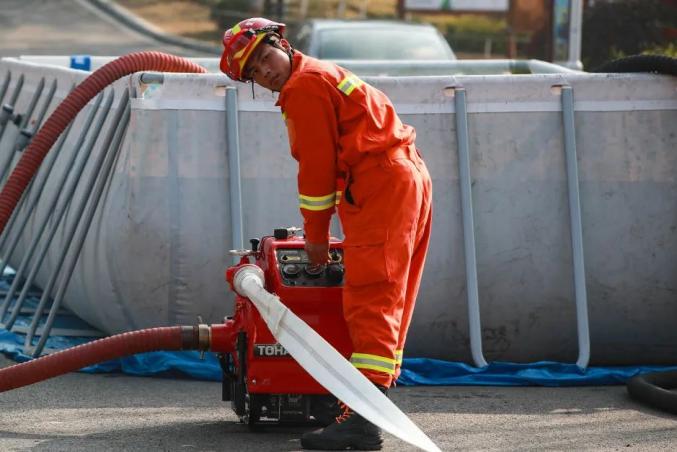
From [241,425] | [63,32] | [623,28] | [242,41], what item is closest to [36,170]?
[241,425]

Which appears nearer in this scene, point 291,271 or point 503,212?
point 291,271

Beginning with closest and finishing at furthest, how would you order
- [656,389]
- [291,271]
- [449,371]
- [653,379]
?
[291,271]
[656,389]
[653,379]
[449,371]

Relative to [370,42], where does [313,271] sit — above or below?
below

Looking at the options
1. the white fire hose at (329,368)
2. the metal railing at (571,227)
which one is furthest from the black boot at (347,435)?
the metal railing at (571,227)

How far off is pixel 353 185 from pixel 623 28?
17.5 meters

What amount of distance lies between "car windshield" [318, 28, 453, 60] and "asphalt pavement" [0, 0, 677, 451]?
8.03m

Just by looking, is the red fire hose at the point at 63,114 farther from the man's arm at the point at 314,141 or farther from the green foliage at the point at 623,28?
the green foliage at the point at 623,28

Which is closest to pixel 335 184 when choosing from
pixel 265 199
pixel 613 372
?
pixel 265 199

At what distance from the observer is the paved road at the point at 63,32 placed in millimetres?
27281

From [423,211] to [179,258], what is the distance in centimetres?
193

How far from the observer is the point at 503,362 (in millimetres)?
7039

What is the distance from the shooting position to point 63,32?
30141mm

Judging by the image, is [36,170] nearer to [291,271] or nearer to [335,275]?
[291,271]

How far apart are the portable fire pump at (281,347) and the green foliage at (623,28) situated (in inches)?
658
